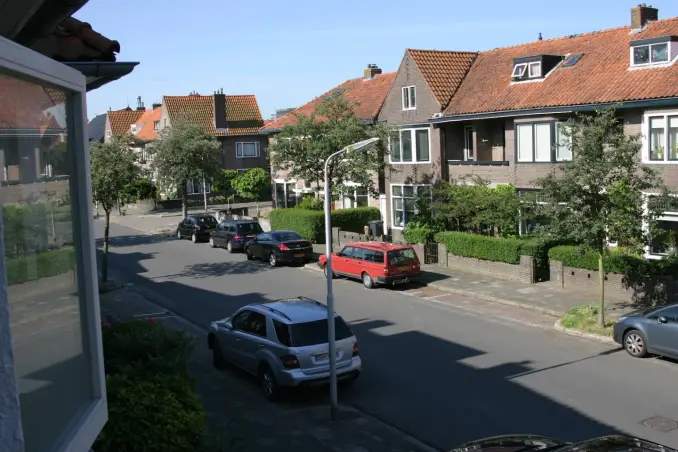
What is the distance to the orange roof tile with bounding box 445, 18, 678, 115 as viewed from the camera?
24797mm

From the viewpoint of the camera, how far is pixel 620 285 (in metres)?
21.9

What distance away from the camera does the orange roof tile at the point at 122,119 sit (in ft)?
269

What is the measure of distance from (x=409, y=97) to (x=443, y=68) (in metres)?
2.25

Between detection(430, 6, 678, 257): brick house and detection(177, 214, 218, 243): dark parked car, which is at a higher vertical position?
detection(430, 6, 678, 257): brick house

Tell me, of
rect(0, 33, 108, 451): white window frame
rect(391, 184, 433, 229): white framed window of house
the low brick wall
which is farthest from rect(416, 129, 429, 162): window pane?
rect(0, 33, 108, 451): white window frame

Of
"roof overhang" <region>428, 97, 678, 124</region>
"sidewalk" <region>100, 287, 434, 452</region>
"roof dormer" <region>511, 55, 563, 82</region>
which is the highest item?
"roof dormer" <region>511, 55, 563, 82</region>

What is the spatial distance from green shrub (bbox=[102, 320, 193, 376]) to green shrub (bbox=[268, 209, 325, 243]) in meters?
25.6

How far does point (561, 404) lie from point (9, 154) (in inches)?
493

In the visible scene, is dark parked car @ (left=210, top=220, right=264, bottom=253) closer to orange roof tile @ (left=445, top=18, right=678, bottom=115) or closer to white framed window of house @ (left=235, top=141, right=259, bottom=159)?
orange roof tile @ (left=445, top=18, right=678, bottom=115)

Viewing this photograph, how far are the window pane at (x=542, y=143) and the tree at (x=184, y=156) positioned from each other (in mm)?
21556

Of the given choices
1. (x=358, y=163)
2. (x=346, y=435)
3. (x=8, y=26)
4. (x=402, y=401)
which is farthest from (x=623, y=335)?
(x=358, y=163)

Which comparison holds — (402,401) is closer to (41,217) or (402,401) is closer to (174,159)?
(41,217)

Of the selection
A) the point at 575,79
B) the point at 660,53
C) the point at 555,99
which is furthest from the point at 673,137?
the point at 575,79

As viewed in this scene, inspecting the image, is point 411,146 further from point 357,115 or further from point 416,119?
A: point 357,115
